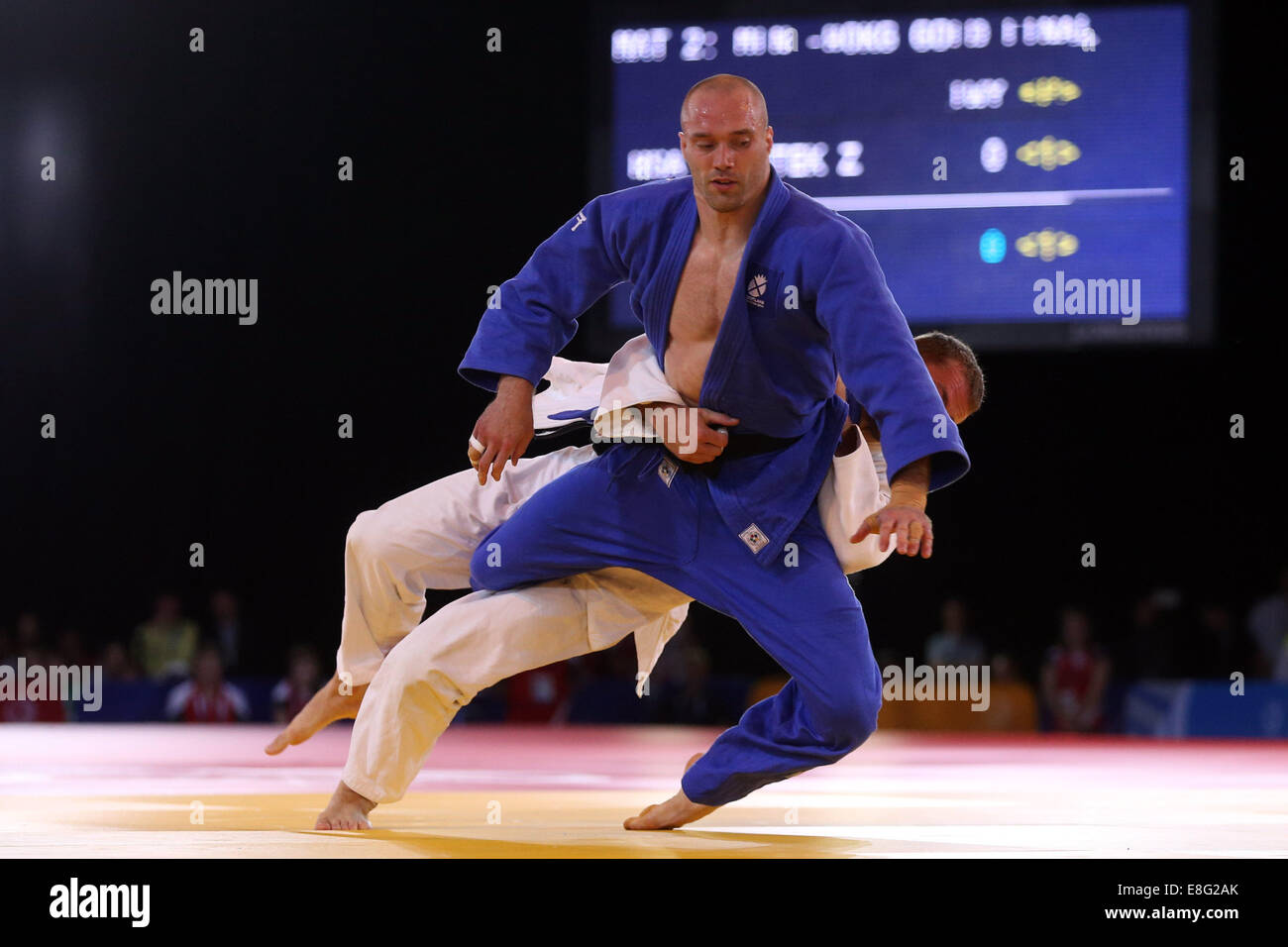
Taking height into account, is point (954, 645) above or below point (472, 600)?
below

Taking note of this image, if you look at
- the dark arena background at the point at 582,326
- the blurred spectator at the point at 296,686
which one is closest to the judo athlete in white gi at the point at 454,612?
the dark arena background at the point at 582,326

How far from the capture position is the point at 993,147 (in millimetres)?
5328

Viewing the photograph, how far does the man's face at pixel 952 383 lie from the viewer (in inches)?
109

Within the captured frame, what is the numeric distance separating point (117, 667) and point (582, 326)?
292cm

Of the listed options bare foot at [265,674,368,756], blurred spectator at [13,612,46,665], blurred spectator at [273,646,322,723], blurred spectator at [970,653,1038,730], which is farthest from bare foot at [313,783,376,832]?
blurred spectator at [13,612,46,665]

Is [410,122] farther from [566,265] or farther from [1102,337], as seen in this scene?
[566,265]

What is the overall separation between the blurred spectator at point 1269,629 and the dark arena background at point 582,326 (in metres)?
0.02

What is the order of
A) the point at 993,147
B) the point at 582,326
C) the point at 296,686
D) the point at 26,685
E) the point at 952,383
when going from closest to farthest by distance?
the point at 952,383
the point at 993,147
the point at 582,326
the point at 296,686
the point at 26,685

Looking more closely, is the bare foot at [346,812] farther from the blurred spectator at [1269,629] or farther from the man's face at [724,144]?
the blurred spectator at [1269,629]

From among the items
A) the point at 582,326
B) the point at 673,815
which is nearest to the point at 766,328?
the point at 673,815

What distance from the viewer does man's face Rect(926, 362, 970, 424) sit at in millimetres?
2773

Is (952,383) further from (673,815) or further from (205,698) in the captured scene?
(205,698)

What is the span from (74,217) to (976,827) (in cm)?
582
